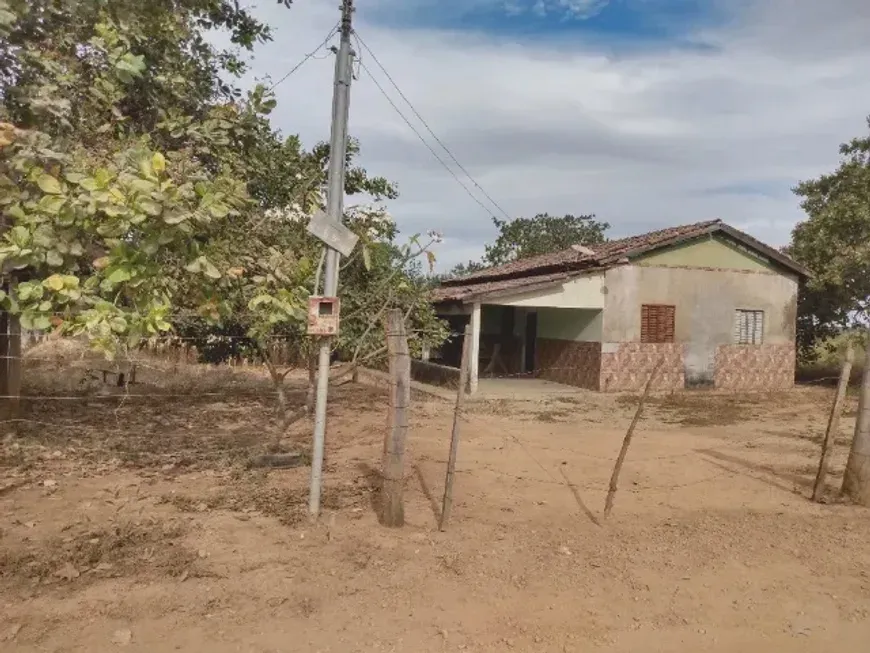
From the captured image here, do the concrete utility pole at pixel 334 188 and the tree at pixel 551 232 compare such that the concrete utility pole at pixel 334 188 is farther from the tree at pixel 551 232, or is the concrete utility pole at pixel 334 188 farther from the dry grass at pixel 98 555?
the tree at pixel 551 232

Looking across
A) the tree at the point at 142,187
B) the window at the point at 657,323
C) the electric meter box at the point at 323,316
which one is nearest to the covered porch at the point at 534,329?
the window at the point at 657,323

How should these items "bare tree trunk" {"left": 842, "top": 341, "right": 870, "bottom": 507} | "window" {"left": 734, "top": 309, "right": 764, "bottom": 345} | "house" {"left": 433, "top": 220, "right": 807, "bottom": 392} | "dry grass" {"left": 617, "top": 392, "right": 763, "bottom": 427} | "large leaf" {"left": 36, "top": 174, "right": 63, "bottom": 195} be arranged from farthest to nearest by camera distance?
"window" {"left": 734, "top": 309, "right": 764, "bottom": 345} < "house" {"left": 433, "top": 220, "right": 807, "bottom": 392} < "dry grass" {"left": 617, "top": 392, "right": 763, "bottom": 427} < "bare tree trunk" {"left": 842, "top": 341, "right": 870, "bottom": 507} < "large leaf" {"left": 36, "top": 174, "right": 63, "bottom": 195}

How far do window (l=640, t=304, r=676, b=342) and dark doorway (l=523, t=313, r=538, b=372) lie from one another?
3.62 m

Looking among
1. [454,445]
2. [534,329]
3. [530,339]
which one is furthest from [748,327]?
[454,445]

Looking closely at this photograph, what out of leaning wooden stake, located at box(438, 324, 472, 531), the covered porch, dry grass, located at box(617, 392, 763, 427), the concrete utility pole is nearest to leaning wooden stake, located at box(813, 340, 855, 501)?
leaning wooden stake, located at box(438, 324, 472, 531)

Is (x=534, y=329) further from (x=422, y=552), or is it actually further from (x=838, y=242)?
(x=422, y=552)

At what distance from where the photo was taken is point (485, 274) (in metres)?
22.0

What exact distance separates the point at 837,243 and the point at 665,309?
500cm

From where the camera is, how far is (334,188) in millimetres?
5496

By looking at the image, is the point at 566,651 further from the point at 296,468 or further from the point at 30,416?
the point at 30,416

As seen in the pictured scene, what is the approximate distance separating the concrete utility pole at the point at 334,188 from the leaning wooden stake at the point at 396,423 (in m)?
0.52

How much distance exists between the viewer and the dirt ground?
13.2 ft

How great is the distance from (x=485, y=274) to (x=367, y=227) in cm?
1436

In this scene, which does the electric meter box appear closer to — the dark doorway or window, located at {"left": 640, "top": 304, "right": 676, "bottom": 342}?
window, located at {"left": 640, "top": 304, "right": 676, "bottom": 342}
